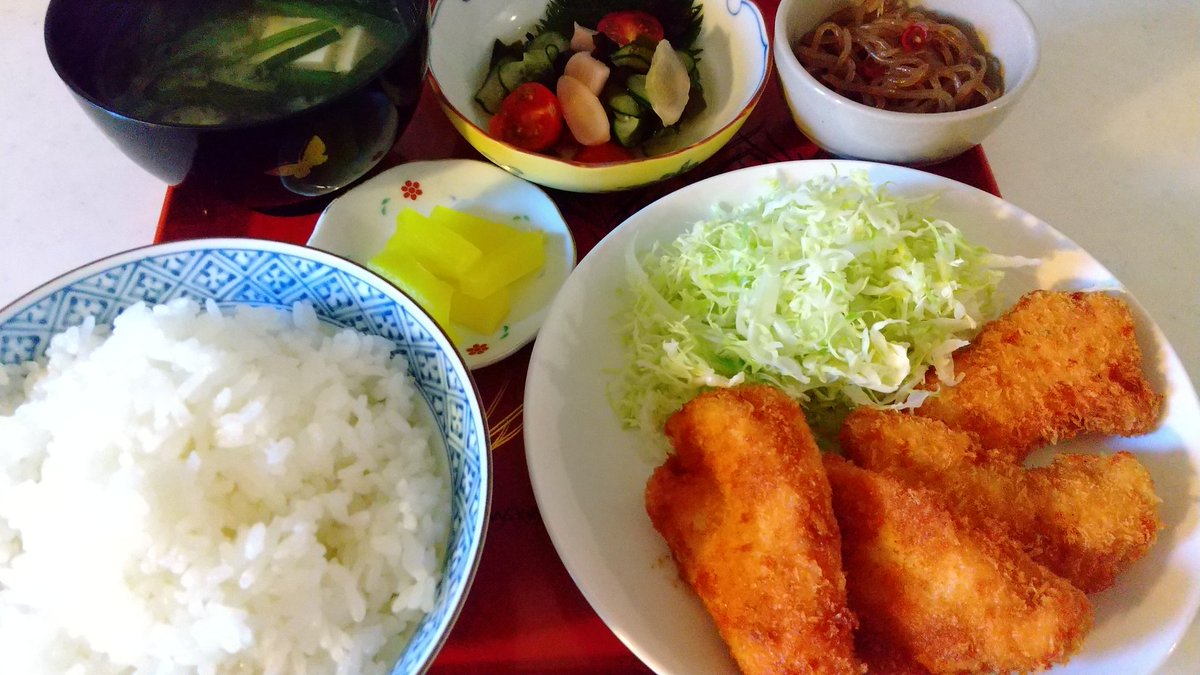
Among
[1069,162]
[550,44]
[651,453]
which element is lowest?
[651,453]

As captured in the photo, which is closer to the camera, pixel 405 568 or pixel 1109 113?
pixel 405 568

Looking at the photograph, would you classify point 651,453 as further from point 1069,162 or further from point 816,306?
point 1069,162

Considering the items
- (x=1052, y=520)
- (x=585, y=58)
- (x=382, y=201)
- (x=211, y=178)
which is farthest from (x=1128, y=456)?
(x=211, y=178)

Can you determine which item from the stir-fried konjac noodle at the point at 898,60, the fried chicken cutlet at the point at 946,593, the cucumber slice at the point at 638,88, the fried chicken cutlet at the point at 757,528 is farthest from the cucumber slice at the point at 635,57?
the fried chicken cutlet at the point at 946,593

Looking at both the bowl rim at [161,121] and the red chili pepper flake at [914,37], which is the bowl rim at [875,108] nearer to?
the red chili pepper flake at [914,37]

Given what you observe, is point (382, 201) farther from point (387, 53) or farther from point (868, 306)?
point (868, 306)

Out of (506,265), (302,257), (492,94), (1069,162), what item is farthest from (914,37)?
(302,257)
